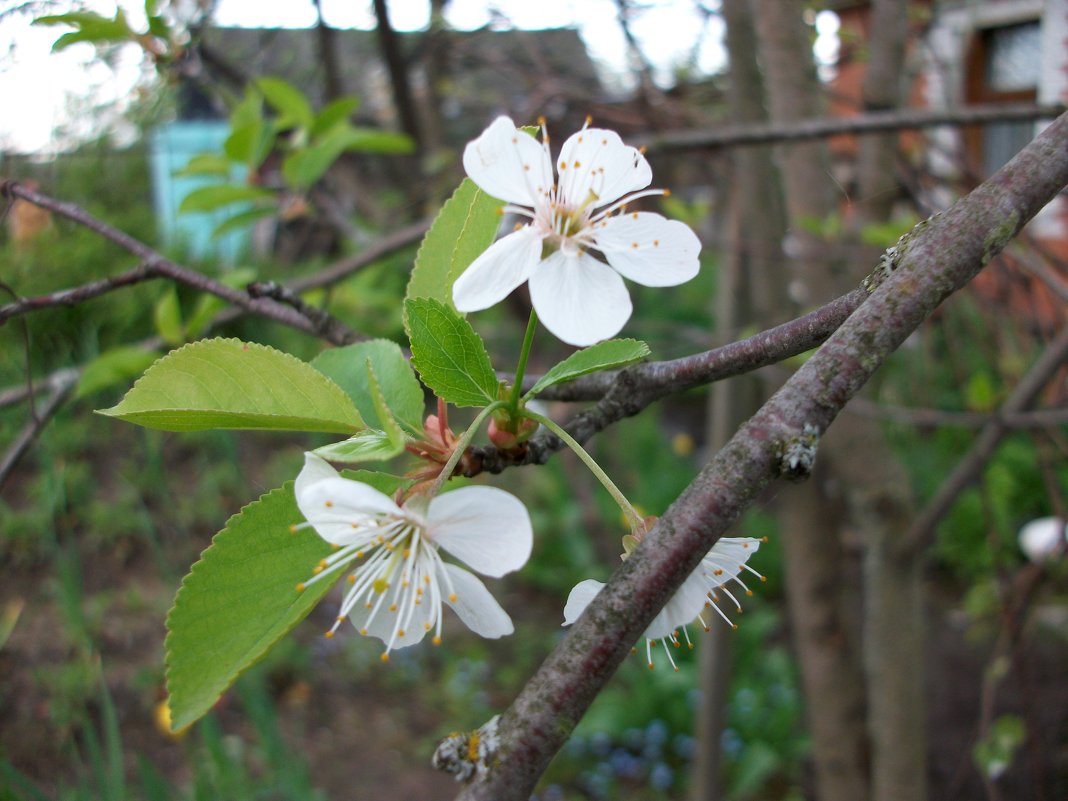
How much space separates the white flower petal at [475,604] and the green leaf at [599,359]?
123 millimetres

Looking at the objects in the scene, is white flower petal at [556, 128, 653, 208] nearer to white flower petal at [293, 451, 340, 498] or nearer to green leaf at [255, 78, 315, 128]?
white flower petal at [293, 451, 340, 498]

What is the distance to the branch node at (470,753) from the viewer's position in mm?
357

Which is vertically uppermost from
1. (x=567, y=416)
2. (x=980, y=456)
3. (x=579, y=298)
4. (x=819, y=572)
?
(x=579, y=298)

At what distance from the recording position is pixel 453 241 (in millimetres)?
613

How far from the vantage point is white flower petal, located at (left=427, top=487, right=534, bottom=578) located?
444mm

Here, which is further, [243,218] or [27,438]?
[243,218]

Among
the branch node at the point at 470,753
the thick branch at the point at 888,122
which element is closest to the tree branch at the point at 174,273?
the branch node at the point at 470,753

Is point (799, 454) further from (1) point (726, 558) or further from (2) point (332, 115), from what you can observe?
(2) point (332, 115)

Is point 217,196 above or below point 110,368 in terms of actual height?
above

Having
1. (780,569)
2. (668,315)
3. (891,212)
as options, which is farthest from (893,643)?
(668,315)

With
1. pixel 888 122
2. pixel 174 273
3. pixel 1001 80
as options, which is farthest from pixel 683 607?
pixel 1001 80

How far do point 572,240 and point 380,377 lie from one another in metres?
0.16

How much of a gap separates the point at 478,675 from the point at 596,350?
287 centimetres

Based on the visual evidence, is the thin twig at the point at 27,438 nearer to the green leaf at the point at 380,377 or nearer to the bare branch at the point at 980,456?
the green leaf at the point at 380,377
